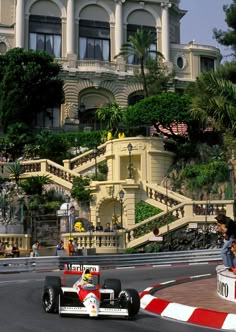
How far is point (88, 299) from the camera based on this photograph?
1086 cm

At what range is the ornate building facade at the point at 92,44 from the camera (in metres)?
62.9

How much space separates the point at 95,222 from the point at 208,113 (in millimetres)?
18050

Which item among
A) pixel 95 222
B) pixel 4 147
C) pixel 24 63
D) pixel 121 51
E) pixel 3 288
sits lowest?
pixel 3 288

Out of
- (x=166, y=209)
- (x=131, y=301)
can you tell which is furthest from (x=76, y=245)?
(x=131, y=301)

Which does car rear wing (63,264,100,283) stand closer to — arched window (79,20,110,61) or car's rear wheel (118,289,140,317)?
car's rear wheel (118,289,140,317)

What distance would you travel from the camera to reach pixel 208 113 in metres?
20.9

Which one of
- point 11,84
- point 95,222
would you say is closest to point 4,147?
point 11,84

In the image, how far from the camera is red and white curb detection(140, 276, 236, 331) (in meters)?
10.5

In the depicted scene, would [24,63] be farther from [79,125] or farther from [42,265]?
[42,265]

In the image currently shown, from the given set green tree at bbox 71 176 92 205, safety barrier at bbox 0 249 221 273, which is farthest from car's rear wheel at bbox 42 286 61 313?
green tree at bbox 71 176 92 205

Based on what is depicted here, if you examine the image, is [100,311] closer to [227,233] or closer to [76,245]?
[227,233]

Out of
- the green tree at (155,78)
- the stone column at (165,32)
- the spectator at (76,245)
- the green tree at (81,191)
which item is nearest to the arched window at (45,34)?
the green tree at (155,78)

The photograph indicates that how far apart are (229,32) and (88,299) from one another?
110 feet

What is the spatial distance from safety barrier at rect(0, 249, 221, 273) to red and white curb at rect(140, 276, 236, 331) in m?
12.2
